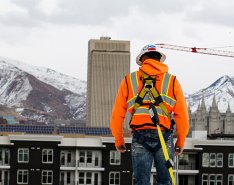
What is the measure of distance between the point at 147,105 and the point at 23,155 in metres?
68.6

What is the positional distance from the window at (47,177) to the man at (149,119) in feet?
223

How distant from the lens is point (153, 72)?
9.83 m

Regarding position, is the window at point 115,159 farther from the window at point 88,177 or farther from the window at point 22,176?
the window at point 22,176

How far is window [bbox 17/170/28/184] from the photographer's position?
7644cm

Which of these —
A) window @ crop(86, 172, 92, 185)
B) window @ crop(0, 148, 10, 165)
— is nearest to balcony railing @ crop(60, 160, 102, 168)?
window @ crop(86, 172, 92, 185)

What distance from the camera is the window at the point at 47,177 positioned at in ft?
252

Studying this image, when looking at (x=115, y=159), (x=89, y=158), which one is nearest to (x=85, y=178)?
(x=89, y=158)


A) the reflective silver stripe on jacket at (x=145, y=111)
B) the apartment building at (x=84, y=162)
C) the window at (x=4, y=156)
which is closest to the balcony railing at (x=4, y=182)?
the apartment building at (x=84, y=162)

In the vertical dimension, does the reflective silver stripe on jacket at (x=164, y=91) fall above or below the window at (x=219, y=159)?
above

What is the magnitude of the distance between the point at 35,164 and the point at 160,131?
6850cm

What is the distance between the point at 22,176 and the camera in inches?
3017

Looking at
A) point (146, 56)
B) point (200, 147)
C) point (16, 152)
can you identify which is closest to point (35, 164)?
point (16, 152)

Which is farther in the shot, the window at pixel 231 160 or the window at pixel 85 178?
the window at pixel 231 160

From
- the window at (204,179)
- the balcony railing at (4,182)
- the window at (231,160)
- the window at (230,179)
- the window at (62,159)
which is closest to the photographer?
the balcony railing at (4,182)
